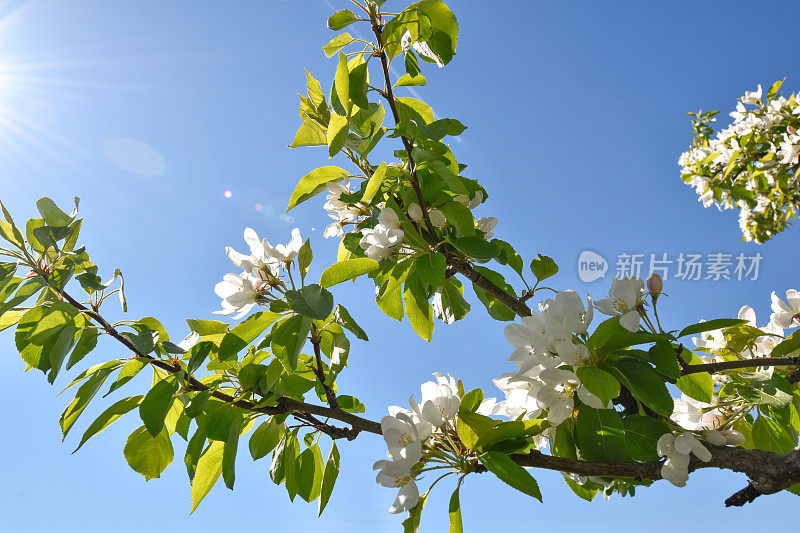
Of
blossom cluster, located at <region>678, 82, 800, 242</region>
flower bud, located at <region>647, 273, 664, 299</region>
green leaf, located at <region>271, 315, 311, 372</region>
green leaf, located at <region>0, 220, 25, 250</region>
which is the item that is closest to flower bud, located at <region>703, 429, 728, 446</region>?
flower bud, located at <region>647, 273, 664, 299</region>

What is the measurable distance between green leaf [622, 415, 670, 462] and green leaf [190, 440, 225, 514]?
1.06 metres

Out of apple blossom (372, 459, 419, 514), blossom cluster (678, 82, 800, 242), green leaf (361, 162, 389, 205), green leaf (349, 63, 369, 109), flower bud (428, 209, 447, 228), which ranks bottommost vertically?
apple blossom (372, 459, 419, 514)

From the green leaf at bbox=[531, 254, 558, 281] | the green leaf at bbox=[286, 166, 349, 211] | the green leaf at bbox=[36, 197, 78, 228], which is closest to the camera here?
the green leaf at bbox=[36, 197, 78, 228]

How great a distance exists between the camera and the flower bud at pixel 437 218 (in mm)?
1490

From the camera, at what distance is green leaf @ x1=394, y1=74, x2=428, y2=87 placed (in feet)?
4.91

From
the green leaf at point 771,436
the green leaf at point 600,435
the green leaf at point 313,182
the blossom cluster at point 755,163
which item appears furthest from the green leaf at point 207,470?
the blossom cluster at point 755,163

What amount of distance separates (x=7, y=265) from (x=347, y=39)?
106 centimetres

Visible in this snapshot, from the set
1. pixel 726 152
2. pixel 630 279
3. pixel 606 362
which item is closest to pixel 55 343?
pixel 606 362

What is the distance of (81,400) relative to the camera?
1.27m

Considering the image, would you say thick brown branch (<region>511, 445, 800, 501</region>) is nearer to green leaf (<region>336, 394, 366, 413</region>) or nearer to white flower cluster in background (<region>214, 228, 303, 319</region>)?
green leaf (<region>336, 394, 366, 413</region>)

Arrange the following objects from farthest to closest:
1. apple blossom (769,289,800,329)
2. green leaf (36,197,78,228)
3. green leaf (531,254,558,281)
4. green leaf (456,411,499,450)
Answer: apple blossom (769,289,800,329)
green leaf (531,254,558,281)
green leaf (36,197,78,228)
green leaf (456,411,499,450)

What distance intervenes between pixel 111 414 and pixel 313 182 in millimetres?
819

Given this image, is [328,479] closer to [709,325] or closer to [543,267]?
[543,267]

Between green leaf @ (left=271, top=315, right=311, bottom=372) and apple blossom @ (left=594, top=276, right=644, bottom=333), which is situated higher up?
apple blossom @ (left=594, top=276, right=644, bottom=333)
